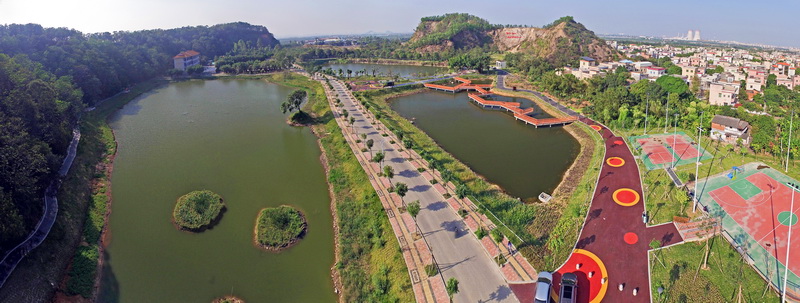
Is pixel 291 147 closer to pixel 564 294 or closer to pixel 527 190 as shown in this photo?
pixel 527 190

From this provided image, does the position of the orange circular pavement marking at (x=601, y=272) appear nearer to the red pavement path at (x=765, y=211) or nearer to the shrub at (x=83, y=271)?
the red pavement path at (x=765, y=211)

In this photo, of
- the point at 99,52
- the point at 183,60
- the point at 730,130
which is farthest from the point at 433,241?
the point at 183,60

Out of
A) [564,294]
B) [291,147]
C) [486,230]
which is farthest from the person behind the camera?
[291,147]

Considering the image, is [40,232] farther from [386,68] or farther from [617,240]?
[386,68]

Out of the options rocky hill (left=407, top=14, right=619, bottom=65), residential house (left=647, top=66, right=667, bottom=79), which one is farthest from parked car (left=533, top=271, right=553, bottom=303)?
rocky hill (left=407, top=14, right=619, bottom=65)

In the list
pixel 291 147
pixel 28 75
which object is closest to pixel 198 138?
pixel 291 147

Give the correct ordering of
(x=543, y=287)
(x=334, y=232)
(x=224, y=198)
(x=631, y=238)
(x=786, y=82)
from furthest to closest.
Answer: (x=786, y=82)
(x=224, y=198)
(x=334, y=232)
(x=631, y=238)
(x=543, y=287)

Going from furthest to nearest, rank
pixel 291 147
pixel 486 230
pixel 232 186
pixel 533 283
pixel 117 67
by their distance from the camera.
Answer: pixel 117 67
pixel 291 147
pixel 232 186
pixel 486 230
pixel 533 283
